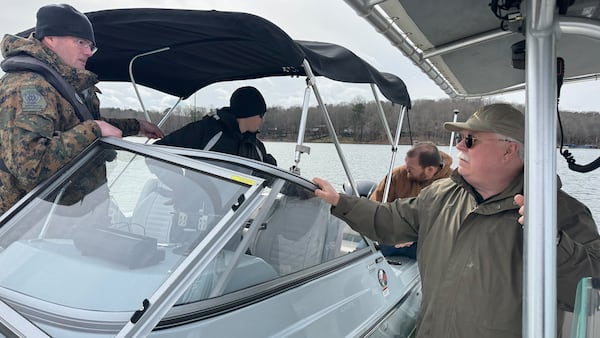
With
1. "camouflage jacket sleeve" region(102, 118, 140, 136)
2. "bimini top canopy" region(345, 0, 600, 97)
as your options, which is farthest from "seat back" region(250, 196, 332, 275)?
"camouflage jacket sleeve" region(102, 118, 140, 136)

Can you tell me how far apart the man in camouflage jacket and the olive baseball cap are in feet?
5.43

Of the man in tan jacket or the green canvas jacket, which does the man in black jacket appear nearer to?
the man in tan jacket

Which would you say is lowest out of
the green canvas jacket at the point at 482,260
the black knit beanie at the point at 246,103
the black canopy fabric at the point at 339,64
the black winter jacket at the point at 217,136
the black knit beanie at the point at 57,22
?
the green canvas jacket at the point at 482,260

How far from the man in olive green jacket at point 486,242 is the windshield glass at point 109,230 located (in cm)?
101

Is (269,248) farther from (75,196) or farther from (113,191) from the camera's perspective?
(75,196)

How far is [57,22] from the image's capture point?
2027 millimetres

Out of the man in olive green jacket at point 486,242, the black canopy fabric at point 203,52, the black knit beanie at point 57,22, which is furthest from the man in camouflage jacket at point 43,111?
the man in olive green jacket at point 486,242

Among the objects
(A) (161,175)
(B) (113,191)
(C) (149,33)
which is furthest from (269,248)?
(C) (149,33)

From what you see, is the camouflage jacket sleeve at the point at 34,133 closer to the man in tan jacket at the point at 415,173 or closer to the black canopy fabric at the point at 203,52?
the black canopy fabric at the point at 203,52

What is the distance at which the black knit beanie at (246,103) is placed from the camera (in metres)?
3.55

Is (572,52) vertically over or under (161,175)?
over

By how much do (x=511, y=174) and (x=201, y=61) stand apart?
289 centimetres

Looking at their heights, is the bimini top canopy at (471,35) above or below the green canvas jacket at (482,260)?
above

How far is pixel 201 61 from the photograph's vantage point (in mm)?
3785
